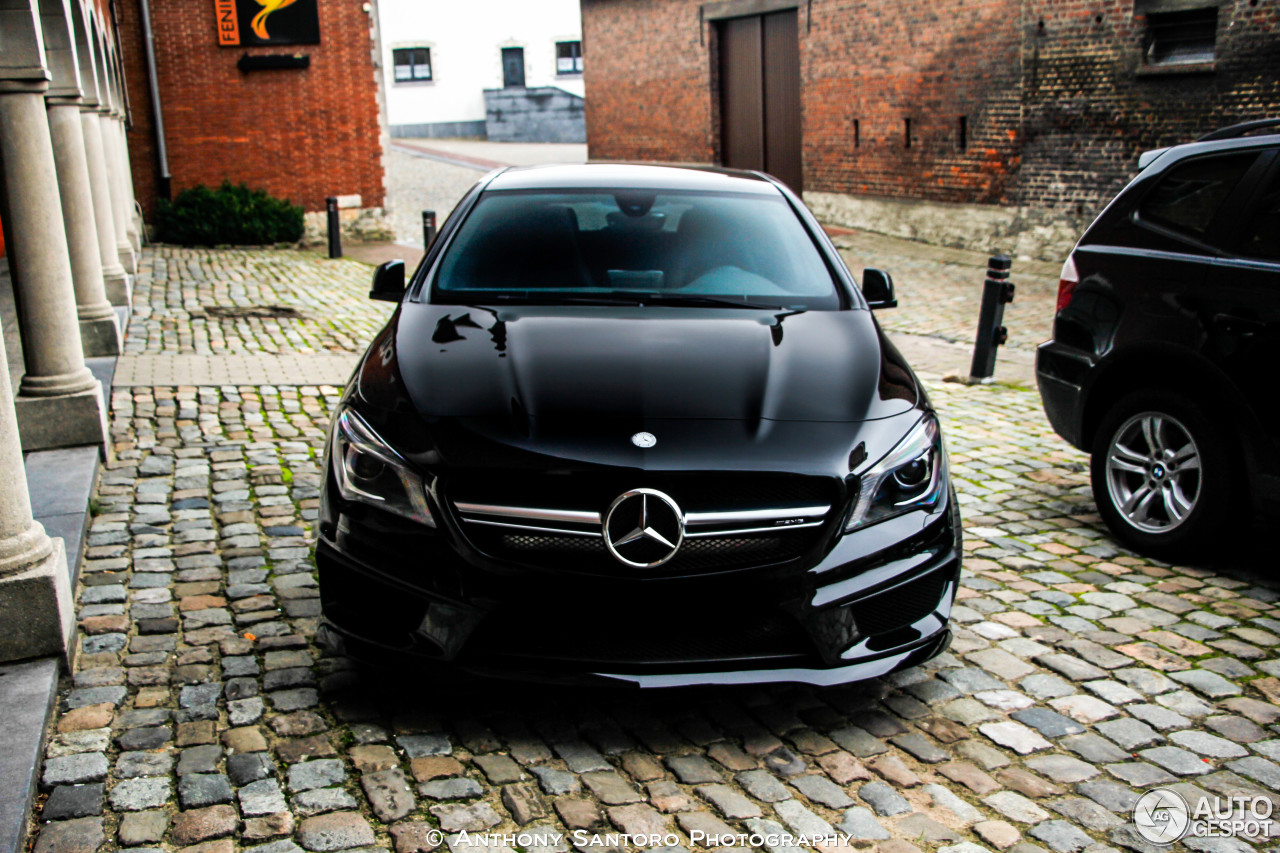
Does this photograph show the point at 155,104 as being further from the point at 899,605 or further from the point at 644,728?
the point at 899,605

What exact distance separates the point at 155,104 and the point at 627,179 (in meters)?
17.0

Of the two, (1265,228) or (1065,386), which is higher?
(1265,228)

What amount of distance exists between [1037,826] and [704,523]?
1.17m

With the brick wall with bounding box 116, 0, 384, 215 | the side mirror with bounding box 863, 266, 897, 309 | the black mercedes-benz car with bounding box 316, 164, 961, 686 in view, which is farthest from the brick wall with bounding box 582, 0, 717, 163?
the black mercedes-benz car with bounding box 316, 164, 961, 686

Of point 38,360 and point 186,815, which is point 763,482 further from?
point 38,360

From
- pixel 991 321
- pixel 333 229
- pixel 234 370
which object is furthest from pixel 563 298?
pixel 333 229

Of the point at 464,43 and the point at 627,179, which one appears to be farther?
the point at 464,43

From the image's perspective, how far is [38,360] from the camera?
6207 mm

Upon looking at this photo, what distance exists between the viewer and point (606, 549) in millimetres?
3205

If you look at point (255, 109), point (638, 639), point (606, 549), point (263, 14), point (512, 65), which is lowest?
point (638, 639)

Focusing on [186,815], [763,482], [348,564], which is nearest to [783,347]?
[763,482]

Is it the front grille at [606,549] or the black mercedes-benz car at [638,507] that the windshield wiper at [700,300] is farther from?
the front grille at [606,549]

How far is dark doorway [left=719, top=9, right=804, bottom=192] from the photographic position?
21.3m

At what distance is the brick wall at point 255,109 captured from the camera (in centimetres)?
1947
